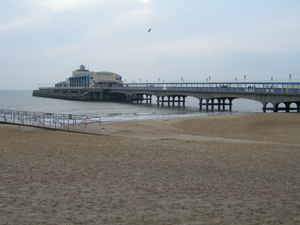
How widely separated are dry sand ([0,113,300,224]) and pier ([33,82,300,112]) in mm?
30999

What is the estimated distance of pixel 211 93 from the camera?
56.2 meters

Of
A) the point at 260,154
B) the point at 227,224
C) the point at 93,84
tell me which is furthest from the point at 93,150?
the point at 93,84

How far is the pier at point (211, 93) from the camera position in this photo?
1690 inches

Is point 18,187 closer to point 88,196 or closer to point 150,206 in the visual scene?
point 88,196

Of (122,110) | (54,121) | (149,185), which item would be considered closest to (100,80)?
(122,110)

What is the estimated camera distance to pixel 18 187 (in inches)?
314

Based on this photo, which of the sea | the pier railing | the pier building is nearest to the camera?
the pier railing

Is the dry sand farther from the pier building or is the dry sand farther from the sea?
the pier building

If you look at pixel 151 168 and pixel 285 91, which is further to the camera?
pixel 285 91

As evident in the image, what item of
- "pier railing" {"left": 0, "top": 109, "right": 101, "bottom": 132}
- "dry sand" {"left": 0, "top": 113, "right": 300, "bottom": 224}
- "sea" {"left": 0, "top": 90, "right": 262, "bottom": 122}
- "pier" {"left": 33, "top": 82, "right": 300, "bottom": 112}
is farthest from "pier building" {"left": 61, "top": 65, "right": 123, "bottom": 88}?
"dry sand" {"left": 0, "top": 113, "right": 300, "bottom": 224}

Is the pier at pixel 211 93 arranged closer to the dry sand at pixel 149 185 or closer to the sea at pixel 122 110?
the sea at pixel 122 110

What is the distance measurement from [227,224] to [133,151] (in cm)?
806

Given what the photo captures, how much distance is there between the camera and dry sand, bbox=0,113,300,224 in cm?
619

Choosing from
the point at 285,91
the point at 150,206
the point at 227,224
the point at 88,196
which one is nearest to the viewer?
the point at 227,224
